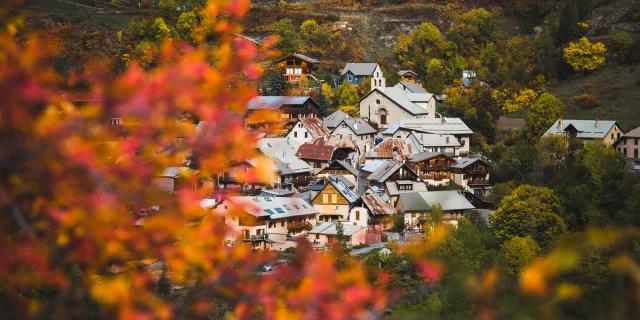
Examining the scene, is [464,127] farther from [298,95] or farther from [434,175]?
[298,95]

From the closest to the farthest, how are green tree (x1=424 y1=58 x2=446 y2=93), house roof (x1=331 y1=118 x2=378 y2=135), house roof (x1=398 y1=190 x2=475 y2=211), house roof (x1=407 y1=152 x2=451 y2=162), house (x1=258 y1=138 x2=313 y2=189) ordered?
house roof (x1=398 y1=190 x2=475 y2=211), house (x1=258 y1=138 x2=313 y2=189), house roof (x1=407 y1=152 x2=451 y2=162), house roof (x1=331 y1=118 x2=378 y2=135), green tree (x1=424 y1=58 x2=446 y2=93)

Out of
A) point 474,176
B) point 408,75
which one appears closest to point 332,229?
point 474,176

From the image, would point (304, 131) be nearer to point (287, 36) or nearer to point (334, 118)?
point (334, 118)

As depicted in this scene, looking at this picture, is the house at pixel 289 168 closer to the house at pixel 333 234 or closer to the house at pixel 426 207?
the house at pixel 333 234

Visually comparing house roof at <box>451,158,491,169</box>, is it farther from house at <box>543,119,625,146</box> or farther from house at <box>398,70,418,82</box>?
house at <box>398,70,418,82</box>

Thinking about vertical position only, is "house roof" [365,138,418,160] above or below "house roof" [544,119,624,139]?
below

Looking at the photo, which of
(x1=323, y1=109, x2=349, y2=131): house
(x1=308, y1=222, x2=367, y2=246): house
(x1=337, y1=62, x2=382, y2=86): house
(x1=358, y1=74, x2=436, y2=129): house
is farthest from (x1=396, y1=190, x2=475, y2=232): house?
(x1=337, y1=62, x2=382, y2=86): house

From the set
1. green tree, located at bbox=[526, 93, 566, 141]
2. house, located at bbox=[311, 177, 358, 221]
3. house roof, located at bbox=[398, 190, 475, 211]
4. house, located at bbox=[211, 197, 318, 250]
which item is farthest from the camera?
green tree, located at bbox=[526, 93, 566, 141]
